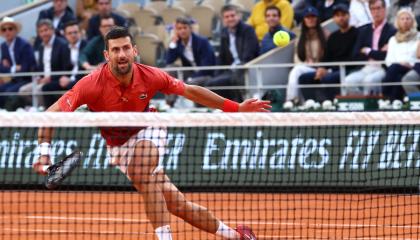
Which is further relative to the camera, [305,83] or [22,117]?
[305,83]

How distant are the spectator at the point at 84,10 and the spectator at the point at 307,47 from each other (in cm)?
491

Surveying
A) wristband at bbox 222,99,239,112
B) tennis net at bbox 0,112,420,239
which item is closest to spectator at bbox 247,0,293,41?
tennis net at bbox 0,112,420,239

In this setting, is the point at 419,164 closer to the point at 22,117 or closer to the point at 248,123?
the point at 248,123

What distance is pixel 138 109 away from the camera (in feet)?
27.3

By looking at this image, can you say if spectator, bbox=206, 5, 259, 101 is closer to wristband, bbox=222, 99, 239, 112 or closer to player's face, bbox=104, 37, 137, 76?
wristband, bbox=222, 99, 239, 112

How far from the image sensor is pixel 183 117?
7.41 metres

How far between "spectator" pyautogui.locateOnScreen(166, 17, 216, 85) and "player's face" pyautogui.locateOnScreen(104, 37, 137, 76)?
22.8 feet

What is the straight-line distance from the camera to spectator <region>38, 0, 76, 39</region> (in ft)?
57.2

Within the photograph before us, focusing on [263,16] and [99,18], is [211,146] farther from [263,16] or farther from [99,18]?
[99,18]

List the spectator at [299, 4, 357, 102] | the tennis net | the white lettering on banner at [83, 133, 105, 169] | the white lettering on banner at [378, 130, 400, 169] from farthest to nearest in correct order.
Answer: the spectator at [299, 4, 357, 102], the white lettering on banner at [83, 133, 105, 169], the white lettering on banner at [378, 130, 400, 169], the tennis net

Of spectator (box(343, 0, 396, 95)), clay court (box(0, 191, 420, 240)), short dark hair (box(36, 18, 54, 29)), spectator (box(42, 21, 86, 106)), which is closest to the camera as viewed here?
clay court (box(0, 191, 420, 240))

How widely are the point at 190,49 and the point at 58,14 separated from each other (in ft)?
11.0

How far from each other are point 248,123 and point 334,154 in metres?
5.87

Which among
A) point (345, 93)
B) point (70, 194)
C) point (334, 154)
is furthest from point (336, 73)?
point (70, 194)
